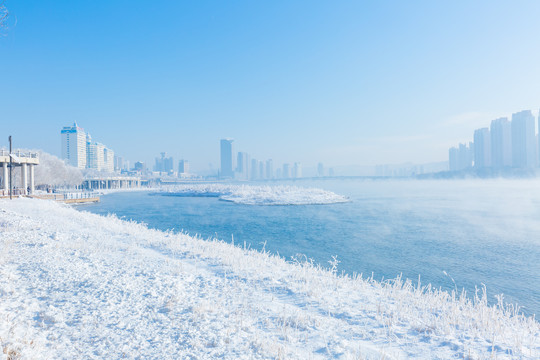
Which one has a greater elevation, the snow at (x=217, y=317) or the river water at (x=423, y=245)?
the snow at (x=217, y=317)

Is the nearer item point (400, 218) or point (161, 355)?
point (161, 355)

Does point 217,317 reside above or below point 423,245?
above

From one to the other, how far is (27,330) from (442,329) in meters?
7.83

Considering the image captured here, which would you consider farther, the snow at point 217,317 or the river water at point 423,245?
the river water at point 423,245

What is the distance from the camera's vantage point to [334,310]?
686 centimetres

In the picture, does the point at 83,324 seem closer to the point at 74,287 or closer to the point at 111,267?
the point at 74,287

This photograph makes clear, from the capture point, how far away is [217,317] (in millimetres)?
6035

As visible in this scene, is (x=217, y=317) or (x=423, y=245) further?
(x=423, y=245)

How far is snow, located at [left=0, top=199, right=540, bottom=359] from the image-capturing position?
488cm

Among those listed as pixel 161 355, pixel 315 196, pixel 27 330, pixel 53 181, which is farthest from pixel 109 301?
pixel 53 181

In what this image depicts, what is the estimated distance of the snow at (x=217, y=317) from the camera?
488 centimetres

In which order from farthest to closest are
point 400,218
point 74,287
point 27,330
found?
point 400,218 < point 74,287 < point 27,330

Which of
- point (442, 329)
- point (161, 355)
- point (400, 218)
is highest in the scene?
point (161, 355)

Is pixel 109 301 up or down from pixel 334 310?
up
